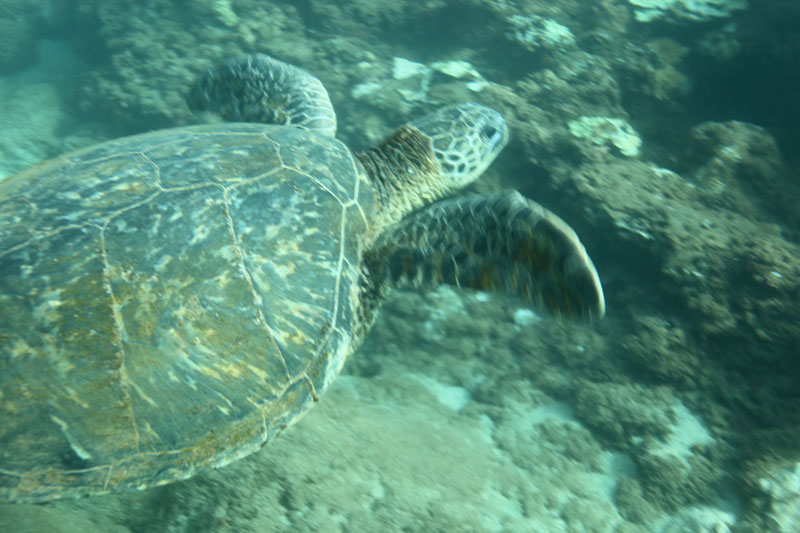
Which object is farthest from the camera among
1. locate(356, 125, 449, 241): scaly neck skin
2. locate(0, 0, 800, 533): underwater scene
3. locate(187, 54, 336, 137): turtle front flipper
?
locate(187, 54, 336, 137): turtle front flipper

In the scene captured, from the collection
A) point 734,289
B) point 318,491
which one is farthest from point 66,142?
point 734,289

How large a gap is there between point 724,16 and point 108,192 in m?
6.93

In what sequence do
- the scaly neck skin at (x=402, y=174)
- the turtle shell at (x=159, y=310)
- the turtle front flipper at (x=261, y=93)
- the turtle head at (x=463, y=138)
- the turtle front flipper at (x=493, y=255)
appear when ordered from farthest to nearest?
the turtle front flipper at (x=261, y=93), the turtle head at (x=463, y=138), the scaly neck skin at (x=402, y=174), the turtle front flipper at (x=493, y=255), the turtle shell at (x=159, y=310)

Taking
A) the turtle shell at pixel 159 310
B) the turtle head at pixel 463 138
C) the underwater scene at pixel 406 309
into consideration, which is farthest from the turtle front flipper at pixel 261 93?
the turtle shell at pixel 159 310

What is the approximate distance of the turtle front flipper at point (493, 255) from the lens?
188 centimetres

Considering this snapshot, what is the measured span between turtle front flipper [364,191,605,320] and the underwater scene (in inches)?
0.5

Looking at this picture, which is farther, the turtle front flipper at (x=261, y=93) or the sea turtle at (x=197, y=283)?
the turtle front flipper at (x=261, y=93)

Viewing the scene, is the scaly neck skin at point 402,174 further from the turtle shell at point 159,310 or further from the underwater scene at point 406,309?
the turtle shell at point 159,310

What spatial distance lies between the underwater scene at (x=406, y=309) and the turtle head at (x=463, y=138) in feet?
0.07

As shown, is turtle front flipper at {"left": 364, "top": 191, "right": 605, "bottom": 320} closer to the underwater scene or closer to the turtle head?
the underwater scene

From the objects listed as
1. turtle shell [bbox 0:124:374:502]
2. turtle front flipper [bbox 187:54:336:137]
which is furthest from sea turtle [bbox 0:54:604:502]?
turtle front flipper [bbox 187:54:336:137]

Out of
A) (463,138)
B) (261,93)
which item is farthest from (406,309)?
(261,93)

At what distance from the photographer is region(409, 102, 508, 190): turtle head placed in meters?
3.06

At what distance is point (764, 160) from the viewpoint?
3.94 meters
